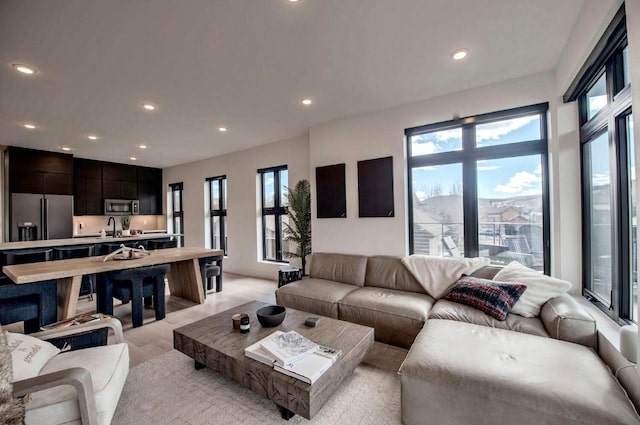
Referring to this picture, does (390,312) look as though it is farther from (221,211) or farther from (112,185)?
(112,185)

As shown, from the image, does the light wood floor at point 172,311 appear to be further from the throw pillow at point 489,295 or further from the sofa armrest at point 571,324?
the sofa armrest at point 571,324

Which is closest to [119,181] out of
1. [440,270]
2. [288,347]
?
[288,347]

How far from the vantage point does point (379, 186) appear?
12.3 ft

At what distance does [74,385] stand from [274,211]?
4.40 meters

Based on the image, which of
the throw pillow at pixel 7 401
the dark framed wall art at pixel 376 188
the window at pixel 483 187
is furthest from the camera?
the dark framed wall art at pixel 376 188

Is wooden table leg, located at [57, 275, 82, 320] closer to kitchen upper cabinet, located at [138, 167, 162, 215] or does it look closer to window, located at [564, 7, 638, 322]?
window, located at [564, 7, 638, 322]

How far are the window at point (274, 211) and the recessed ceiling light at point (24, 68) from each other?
3.49 metres

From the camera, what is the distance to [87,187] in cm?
656

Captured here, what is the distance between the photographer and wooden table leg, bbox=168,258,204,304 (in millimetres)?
4055

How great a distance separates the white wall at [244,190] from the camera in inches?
205

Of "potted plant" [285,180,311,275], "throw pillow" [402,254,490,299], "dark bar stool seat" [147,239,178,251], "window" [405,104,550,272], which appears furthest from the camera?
"dark bar stool seat" [147,239,178,251]

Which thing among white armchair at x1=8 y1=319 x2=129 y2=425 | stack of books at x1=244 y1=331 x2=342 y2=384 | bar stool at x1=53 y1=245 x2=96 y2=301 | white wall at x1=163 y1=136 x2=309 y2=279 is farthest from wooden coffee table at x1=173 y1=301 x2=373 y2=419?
bar stool at x1=53 y1=245 x2=96 y2=301

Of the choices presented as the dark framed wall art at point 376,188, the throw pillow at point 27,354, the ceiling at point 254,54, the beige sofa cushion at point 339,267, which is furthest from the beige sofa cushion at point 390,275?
the throw pillow at point 27,354

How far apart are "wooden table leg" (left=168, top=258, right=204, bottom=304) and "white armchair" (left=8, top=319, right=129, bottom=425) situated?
2297 mm
